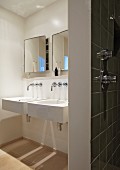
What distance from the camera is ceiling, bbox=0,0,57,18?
2.11 meters

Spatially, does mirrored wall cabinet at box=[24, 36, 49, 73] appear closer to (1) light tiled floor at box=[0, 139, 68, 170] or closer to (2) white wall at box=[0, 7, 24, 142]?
(2) white wall at box=[0, 7, 24, 142]

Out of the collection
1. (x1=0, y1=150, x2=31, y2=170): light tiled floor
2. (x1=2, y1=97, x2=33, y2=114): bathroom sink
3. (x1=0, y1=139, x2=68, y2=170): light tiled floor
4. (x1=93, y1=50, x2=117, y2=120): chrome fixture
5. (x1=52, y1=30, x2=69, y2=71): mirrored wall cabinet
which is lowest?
(x1=0, y1=139, x2=68, y2=170): light tiled floor

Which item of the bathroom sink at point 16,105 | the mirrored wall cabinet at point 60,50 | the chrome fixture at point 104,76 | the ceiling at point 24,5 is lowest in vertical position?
the bathroom sink at point 16,105

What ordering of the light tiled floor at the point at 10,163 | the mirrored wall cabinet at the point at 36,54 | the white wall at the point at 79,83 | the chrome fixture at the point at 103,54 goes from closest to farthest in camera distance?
the white wall at the point at 79,83 < the chrome fixture at the point at 103,54 < the light tiled floor at the point at 10,163 < the mirrored wall cabinet at the point at 36,54

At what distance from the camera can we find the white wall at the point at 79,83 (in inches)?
29.8

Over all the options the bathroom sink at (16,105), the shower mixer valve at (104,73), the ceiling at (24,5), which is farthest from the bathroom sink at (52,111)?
the ceiling at (24,5)

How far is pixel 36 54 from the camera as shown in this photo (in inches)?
92.9

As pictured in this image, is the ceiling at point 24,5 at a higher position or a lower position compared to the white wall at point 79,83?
higher

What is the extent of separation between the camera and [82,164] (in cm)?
77

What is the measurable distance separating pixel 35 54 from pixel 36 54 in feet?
0.09

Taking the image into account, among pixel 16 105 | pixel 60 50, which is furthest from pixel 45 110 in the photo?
pixel 60 50

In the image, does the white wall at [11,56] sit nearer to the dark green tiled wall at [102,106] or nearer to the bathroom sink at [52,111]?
the bathroom sink at [52,111]

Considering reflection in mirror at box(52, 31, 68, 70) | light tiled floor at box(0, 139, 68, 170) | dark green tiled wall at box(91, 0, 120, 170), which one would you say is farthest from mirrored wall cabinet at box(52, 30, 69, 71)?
light tiled floor at box(0, 139, 68, 170)

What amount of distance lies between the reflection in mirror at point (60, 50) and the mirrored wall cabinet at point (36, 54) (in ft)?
0.61
